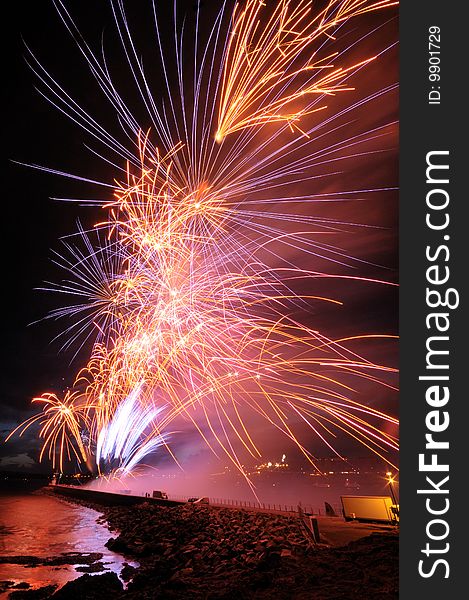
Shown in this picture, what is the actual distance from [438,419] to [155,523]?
24.2 m

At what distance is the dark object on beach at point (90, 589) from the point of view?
507 inches

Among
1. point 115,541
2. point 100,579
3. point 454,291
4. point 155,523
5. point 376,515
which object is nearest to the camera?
point 454,291

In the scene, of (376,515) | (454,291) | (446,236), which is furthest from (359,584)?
(376,515)

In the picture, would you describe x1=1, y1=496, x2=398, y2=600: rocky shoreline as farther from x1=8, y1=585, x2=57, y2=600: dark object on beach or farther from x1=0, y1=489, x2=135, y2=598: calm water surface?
x1=0, y1=489, x2=135, y2=598: calm water surface

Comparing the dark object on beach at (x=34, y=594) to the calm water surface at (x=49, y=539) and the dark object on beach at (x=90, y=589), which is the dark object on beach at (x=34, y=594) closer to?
the calm water surface at (x=49, y=539)

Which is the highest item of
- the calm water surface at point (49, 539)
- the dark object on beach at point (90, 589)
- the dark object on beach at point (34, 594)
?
the dark object on beach at point (90, 589)

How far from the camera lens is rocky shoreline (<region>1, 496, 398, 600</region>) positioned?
34.1 ft

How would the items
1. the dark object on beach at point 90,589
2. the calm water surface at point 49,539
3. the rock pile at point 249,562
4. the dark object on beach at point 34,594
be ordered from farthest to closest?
the calm water surface at point 49,539 → the dark object on beach at point 34,594 → the dark object on beach at point 90,589 → the rock pile at point 249,562

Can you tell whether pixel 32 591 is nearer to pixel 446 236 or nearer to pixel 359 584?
pixel 359 584

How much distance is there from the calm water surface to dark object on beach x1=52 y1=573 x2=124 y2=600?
3.59 metres

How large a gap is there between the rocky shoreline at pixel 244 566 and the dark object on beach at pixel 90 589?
0.09 ft

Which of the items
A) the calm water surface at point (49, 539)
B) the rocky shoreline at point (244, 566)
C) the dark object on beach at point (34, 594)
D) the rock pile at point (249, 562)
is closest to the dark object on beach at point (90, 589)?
the rocky shoreline at point (244, 566)

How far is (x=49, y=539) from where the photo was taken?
94.4ft

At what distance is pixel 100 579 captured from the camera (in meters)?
14.2
